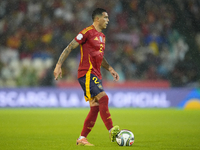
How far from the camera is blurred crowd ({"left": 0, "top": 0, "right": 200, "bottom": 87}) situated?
15164 millimetres

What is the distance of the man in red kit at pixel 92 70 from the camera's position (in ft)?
16.6

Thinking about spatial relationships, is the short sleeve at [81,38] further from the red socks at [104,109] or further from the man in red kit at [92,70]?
the red socks at [104,109]

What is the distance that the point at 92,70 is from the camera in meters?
5.20

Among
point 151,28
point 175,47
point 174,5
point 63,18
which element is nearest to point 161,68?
point 175,47

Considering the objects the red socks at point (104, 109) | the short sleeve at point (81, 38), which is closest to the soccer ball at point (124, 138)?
the red socks at point (104, 109)

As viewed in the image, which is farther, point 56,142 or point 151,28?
point 151,28

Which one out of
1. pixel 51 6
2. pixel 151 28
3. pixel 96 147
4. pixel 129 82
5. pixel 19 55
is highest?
pixel 51 6

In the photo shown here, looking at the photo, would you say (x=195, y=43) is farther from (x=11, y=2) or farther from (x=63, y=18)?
(x=11, y=2)

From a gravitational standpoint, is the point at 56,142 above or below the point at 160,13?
below

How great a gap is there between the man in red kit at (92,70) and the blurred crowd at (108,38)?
9.61 metres

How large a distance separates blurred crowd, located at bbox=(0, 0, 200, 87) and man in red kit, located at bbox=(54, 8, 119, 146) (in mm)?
9614

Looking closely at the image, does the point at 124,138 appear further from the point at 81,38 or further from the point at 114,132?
the point at 81,38

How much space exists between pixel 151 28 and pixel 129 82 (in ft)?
12.3

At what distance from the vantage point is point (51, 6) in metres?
17.8
